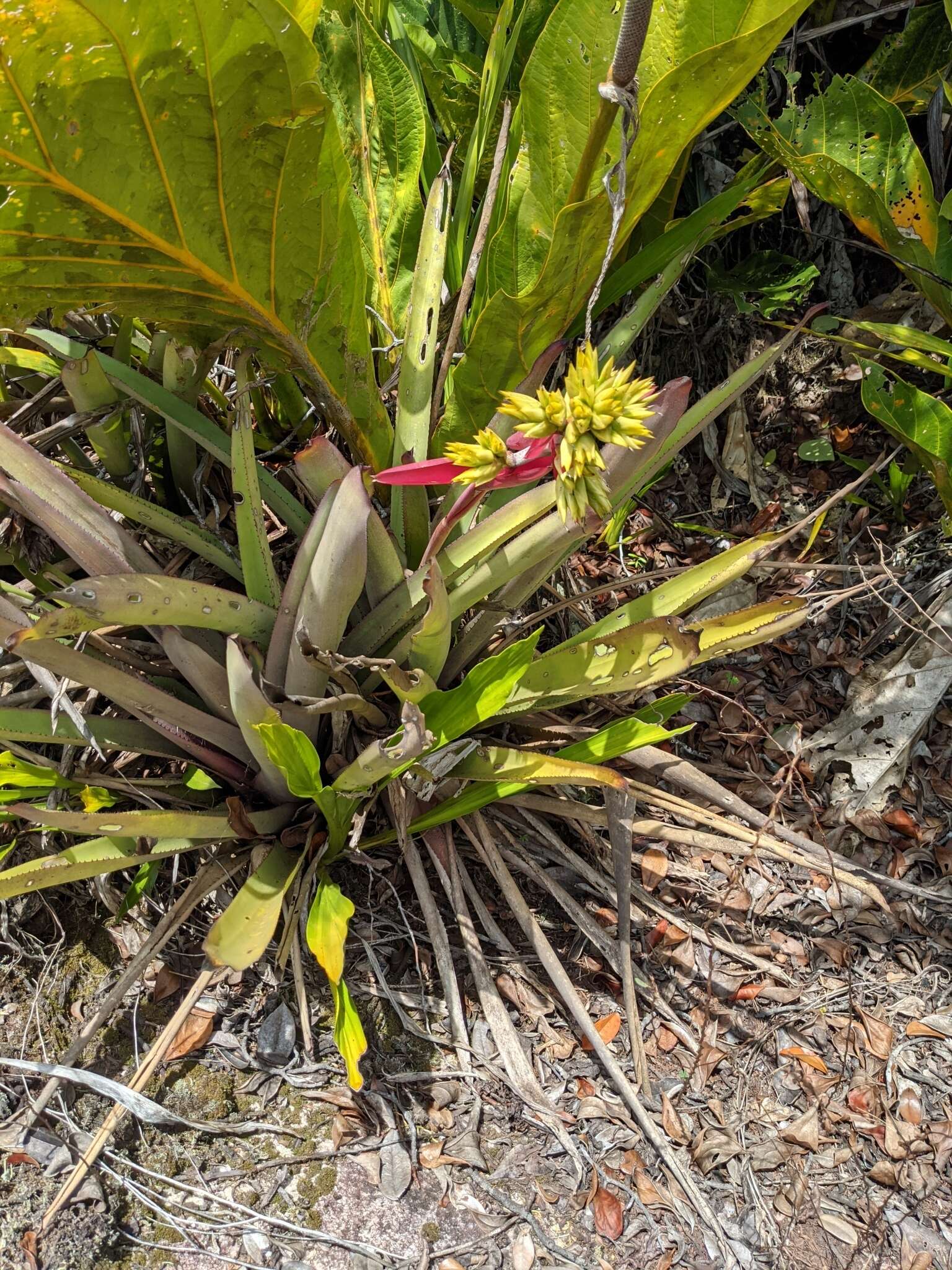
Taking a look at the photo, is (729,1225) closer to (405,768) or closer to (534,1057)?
(534,1057)

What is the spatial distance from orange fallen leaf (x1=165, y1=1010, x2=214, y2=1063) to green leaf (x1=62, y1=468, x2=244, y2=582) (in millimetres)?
556

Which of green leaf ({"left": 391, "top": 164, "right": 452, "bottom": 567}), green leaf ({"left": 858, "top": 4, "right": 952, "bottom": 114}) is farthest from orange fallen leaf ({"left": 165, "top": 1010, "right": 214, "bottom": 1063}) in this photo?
green leaf ({"left": 858, "top": 4, "right": 952, "bottom": 114})

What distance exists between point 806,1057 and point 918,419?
93 centimetres

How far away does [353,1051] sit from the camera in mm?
864

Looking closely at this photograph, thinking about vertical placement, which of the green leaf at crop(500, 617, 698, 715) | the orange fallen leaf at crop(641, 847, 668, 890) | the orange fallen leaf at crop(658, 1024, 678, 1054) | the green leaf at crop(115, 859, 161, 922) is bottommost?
the orange fallen leaf at crop(658, 1024, 678, 1054)

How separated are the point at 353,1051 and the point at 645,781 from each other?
63cm

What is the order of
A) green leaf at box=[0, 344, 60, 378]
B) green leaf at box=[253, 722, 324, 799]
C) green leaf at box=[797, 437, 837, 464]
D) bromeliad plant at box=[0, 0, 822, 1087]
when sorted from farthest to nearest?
green leaf at box=[797, 437, 837, 464] < green leaf at box=[0, 344, 60, 378] < green leaf at box=[253, 722, 324, 799] < bromeliad plant at box=[0, 0, 822, 1087]

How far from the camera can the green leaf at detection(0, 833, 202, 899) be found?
0.82 metres

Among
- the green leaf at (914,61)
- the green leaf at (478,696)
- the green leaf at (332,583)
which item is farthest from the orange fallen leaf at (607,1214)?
the green leaf at (914,61)

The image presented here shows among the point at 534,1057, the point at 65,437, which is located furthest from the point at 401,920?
the point at 65,437

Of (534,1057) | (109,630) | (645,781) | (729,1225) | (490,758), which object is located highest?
(109,630)

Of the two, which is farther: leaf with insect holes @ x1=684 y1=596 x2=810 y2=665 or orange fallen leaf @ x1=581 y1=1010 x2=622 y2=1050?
orange fallen leaf @ x1=581 y1=1010 x2=622 y2=1050

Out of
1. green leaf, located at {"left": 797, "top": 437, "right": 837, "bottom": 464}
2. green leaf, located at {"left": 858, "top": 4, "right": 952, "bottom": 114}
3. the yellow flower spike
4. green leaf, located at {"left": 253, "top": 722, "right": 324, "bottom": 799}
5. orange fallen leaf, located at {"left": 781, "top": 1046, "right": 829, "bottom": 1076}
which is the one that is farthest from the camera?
green leaf, located at {"left": 797, "top": 437, "right": 837, "bottom": 464}

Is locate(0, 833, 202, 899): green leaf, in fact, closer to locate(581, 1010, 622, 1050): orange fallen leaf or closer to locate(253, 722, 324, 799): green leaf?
locate(253, 722, 324, 799): green leaf
